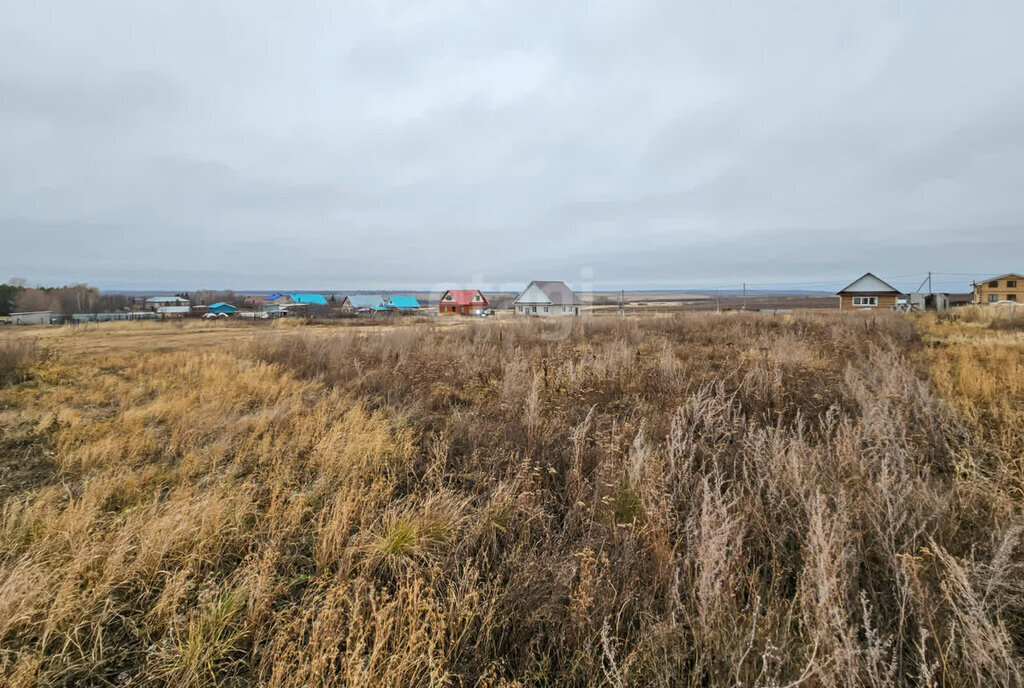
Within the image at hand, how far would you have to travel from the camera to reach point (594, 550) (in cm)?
260

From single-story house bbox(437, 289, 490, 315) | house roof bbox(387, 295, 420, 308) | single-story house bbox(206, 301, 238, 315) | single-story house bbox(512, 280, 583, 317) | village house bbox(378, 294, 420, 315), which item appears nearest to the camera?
single-story house bbox(512, 280, 583, 317)

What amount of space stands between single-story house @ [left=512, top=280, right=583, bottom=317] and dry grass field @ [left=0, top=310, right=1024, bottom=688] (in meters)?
44.3

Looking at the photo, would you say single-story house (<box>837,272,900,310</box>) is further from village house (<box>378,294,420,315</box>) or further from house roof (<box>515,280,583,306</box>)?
village house (<box>378,294,420,315</box>)

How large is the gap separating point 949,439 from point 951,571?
3.36 meters

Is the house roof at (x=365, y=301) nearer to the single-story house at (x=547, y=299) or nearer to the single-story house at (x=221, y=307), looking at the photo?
the single-story house at (x=221, y=307)

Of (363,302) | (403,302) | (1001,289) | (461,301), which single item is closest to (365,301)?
(363,302)

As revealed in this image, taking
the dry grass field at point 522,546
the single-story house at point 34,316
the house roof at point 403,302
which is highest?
the house roof at point 403,302

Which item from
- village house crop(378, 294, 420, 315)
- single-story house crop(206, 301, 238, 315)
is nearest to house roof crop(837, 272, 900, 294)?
village house crop(378, 294, 420, 315)

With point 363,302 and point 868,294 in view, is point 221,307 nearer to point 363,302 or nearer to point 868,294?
point 363,302

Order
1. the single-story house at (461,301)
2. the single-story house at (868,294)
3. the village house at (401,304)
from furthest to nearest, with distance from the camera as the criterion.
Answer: the village house at (401,304)
the single-story house at (461,301)
the single-story house at (868,294)

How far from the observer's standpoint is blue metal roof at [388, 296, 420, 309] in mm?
71750

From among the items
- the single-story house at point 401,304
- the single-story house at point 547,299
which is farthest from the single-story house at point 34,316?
the single-story house at point 547,299

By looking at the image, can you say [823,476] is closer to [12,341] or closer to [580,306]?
[12,341]

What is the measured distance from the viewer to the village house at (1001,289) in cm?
5506
